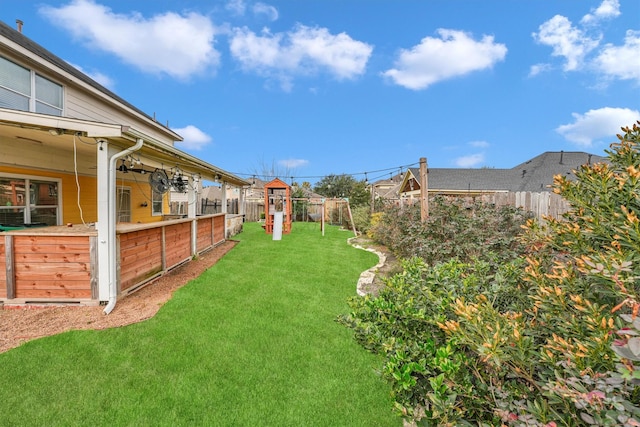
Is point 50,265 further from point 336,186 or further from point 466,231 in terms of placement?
point 336,186

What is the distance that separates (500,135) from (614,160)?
16412mm

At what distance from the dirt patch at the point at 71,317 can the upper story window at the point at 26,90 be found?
202 inches

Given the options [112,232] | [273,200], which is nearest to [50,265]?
[112,232]

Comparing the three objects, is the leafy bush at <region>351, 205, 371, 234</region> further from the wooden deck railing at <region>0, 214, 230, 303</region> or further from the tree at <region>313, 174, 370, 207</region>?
the tree at <region>313, 174, 370, 207</region>

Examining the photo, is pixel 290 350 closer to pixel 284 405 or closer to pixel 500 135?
pixel 284 405

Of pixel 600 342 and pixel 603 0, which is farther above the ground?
pixel 603 0

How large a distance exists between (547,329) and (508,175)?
23.4 metres

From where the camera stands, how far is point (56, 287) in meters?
4.93

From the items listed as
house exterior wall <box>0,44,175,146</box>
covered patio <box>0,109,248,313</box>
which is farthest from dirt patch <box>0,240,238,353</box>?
house exterior wall <box>0,44,175,146</box>

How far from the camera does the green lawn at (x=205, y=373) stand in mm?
2518

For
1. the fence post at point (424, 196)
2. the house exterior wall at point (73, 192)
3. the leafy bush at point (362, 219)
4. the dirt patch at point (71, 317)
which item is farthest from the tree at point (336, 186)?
the dirt patch at point (71, 317)

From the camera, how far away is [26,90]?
7266mm

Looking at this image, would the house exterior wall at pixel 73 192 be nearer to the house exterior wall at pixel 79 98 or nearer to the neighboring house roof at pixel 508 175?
the house exterior wall at pixel 79 98

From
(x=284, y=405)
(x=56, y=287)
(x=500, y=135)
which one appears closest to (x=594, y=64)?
(x=500, y=135)
